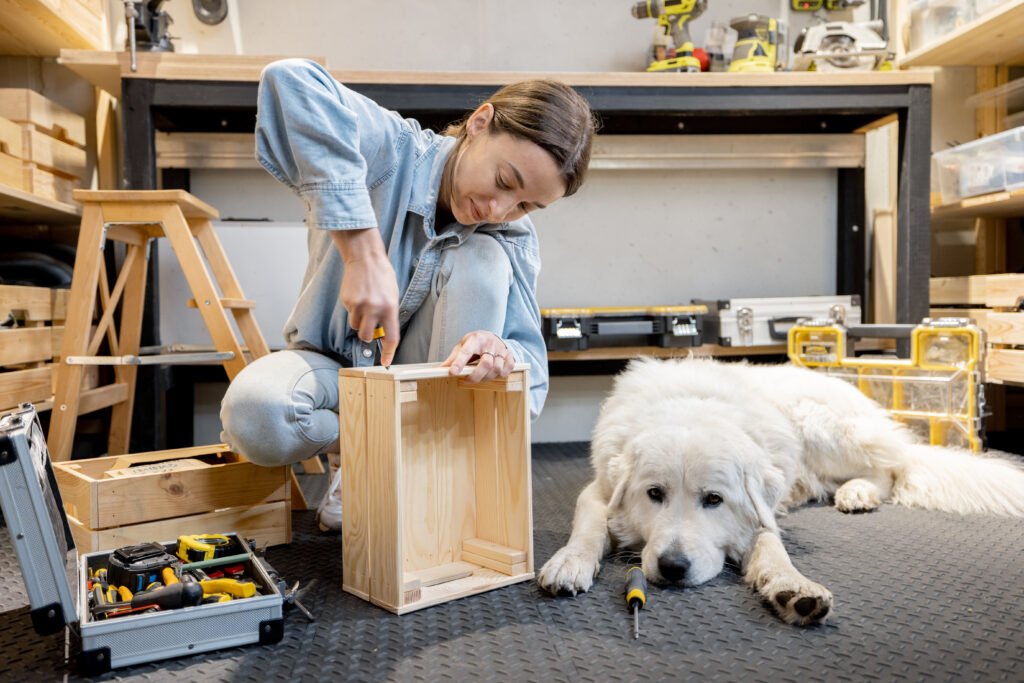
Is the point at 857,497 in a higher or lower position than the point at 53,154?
lower

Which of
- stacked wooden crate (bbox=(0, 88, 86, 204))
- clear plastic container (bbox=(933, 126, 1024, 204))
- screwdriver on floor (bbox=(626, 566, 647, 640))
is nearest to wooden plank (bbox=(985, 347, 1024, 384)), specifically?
clear plastic container (bbox=(933, 126, 1024, 204))

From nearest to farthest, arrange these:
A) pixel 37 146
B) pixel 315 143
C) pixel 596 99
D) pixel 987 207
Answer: pixel 315 143 → pixel 37 146 → pixel 596 99 → pixel 987 207

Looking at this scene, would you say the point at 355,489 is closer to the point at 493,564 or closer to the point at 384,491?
the point at 384,491

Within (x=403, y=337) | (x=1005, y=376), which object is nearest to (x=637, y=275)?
(x=1005, y=376)

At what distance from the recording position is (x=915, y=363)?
2.34 m

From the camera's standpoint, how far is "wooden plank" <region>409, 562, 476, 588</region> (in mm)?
1292

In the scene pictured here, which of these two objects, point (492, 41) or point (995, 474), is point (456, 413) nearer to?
point (995, 474)

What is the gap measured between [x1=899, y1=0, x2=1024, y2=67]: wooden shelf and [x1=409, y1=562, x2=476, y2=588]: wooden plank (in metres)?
2.46

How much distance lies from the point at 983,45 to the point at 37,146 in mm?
3240

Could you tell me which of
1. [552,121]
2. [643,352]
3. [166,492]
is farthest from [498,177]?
[643,352]

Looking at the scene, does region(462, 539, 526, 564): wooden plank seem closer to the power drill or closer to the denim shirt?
the denim shirt

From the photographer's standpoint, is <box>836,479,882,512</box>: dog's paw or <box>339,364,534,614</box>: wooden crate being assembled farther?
<box>836,479,882,512</box>: dog's paw

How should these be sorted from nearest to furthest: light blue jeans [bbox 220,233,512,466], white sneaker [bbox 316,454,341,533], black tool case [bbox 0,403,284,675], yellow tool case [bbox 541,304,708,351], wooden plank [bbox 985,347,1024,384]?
black tool case [bbox 0,403,284,675] → light blue jeans [bbox 220,233,512,466] → white sneaker [bbox 316,454,341,533] → wooden plank [bbox 985,347,1024,384] → yellow tool case [bbox 541,304,708,351]

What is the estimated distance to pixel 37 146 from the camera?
2.16 meters
